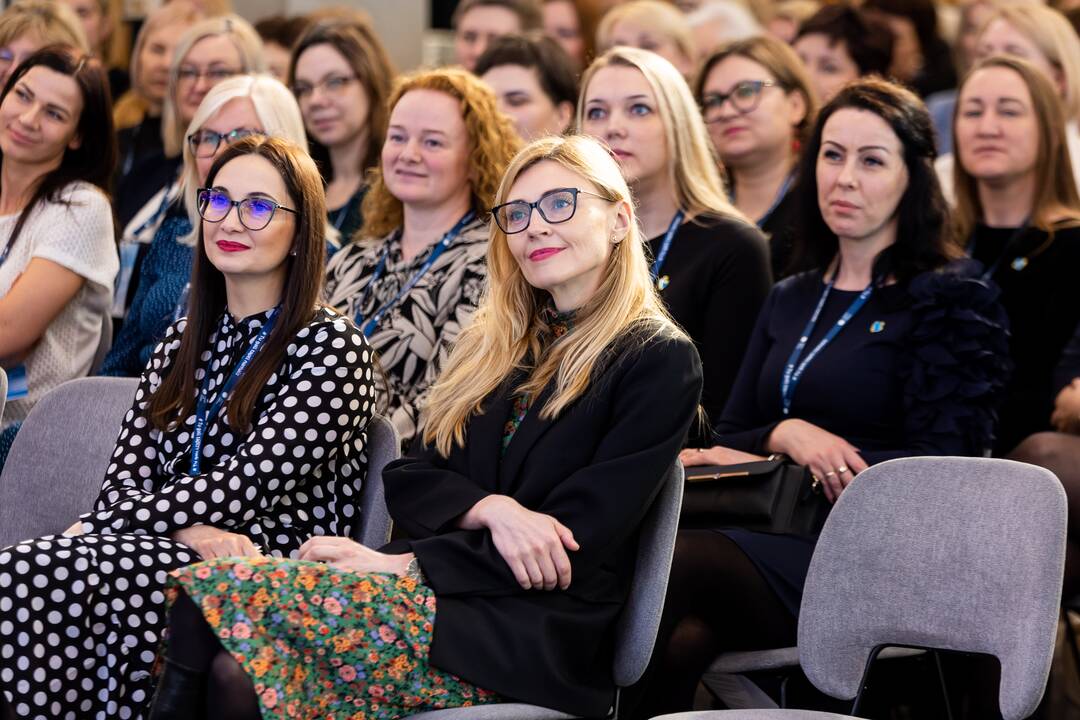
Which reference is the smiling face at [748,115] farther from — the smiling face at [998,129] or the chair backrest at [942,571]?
the chair backrest at [942,571]

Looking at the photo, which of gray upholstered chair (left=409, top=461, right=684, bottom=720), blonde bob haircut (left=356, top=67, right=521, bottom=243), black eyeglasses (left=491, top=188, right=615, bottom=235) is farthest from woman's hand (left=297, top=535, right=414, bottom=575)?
blonde bob haircut (left=356, top=67, right=521, bottom=243)

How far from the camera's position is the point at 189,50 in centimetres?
452

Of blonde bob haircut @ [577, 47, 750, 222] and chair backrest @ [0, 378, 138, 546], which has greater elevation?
blonde bob haircut @ [577, 47, 750, 222]

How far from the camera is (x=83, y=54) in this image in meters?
3.82

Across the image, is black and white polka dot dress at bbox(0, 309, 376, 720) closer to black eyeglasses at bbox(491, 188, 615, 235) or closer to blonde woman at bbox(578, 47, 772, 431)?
black eyeglasses at bbox(491, 188, 615, 235)

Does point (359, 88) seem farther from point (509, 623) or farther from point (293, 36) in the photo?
point (509, 623)

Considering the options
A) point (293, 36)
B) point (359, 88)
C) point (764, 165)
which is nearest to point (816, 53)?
point (764, 165)

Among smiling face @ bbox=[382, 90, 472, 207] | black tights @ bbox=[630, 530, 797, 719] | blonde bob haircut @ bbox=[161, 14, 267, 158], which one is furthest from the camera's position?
blonde bob haircut @ bbox=[161, 14, 267, 158]

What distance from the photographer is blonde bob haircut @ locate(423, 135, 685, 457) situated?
2.51 m

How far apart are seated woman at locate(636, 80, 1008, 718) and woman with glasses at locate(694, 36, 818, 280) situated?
680 millimetres

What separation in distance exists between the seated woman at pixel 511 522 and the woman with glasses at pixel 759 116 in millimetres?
1422

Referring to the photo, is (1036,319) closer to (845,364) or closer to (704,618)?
(845,364)

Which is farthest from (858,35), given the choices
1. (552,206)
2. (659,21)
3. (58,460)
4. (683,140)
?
(58,460)

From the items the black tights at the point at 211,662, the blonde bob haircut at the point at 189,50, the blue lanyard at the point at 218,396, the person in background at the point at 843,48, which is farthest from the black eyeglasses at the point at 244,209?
the person in background at the point at 843,48
